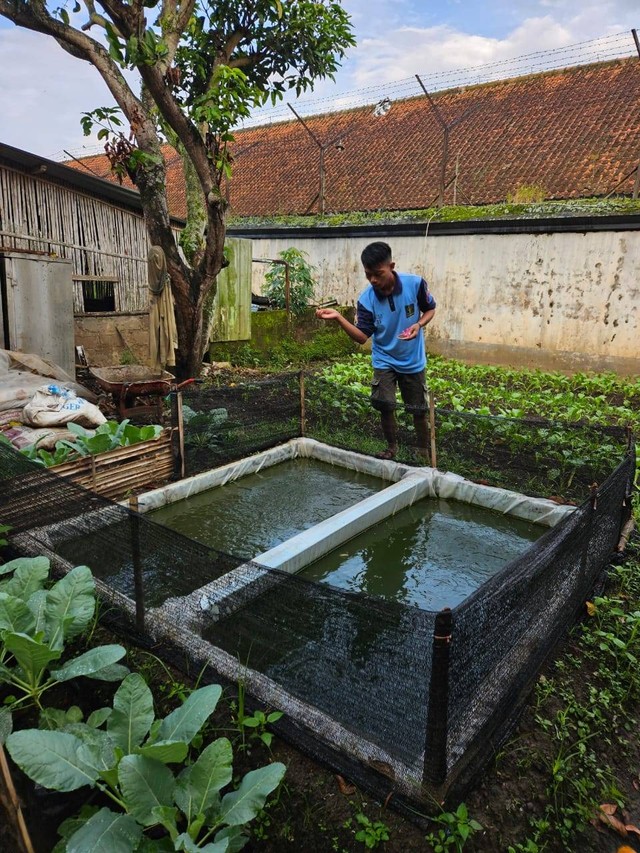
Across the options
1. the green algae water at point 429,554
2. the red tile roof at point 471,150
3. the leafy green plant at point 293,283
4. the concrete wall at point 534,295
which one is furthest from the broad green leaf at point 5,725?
the red tile roof at point 471,150

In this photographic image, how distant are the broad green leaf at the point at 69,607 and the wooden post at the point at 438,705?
1565mm

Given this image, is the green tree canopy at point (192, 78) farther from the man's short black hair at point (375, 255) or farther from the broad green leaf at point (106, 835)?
the broad green leaf at point (106, 835)

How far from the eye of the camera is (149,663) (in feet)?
9.00

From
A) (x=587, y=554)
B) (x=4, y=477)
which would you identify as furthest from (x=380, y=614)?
(x=4, y=477)

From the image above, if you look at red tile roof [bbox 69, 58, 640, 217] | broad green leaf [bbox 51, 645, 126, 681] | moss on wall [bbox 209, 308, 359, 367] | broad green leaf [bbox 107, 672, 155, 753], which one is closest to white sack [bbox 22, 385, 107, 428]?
broad green leaf [bbox 51, 645, 126, 681]

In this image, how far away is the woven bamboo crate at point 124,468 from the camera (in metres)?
4.39

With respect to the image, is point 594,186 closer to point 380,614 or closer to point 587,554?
point 587,554

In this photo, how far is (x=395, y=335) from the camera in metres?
5.17

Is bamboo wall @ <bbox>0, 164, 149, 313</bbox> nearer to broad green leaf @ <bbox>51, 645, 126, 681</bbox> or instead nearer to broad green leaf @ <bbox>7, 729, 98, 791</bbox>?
broad green leaf @ <bbox>51, 645, 126, 681</bbox>

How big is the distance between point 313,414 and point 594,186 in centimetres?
935

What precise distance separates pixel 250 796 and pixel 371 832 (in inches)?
17.0

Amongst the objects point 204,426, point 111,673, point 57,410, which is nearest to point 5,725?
point 111,673

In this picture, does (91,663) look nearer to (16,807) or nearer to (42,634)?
(42,634)

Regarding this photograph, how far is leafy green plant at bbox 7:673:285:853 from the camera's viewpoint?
1.76 metres
